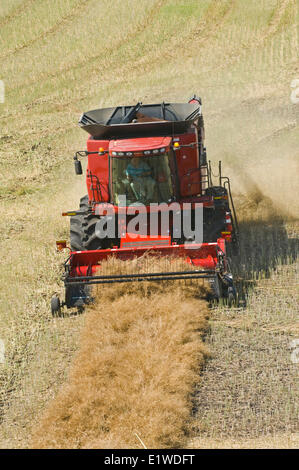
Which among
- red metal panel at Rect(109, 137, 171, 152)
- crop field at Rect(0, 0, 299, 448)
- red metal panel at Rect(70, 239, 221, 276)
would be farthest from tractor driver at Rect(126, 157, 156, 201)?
crop field at Rect(0, 0, 299, 448)

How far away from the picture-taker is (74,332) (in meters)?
7.91

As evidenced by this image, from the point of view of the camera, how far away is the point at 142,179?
30.1 ft

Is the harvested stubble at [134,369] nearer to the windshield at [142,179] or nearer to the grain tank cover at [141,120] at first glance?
the windshield at [142,179]

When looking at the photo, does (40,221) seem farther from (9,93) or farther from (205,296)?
(9,93)

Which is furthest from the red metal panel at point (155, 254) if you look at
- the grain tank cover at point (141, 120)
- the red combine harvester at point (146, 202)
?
the grain tank cover at point (141, 120)

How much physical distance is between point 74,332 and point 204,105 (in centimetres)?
1364

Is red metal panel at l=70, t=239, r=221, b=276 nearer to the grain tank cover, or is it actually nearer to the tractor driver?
the tractor driver

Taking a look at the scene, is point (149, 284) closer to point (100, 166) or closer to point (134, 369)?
point (134, 369)

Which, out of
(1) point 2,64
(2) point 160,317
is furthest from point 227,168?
(1) point 2,64

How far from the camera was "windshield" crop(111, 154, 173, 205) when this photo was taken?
9094 millimetres

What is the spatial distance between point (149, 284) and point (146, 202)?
150 centimetres

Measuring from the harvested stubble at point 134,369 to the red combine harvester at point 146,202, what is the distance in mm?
407

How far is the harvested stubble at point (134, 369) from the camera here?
18.3 ft

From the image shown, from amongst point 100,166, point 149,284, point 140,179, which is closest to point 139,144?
point 140,179
